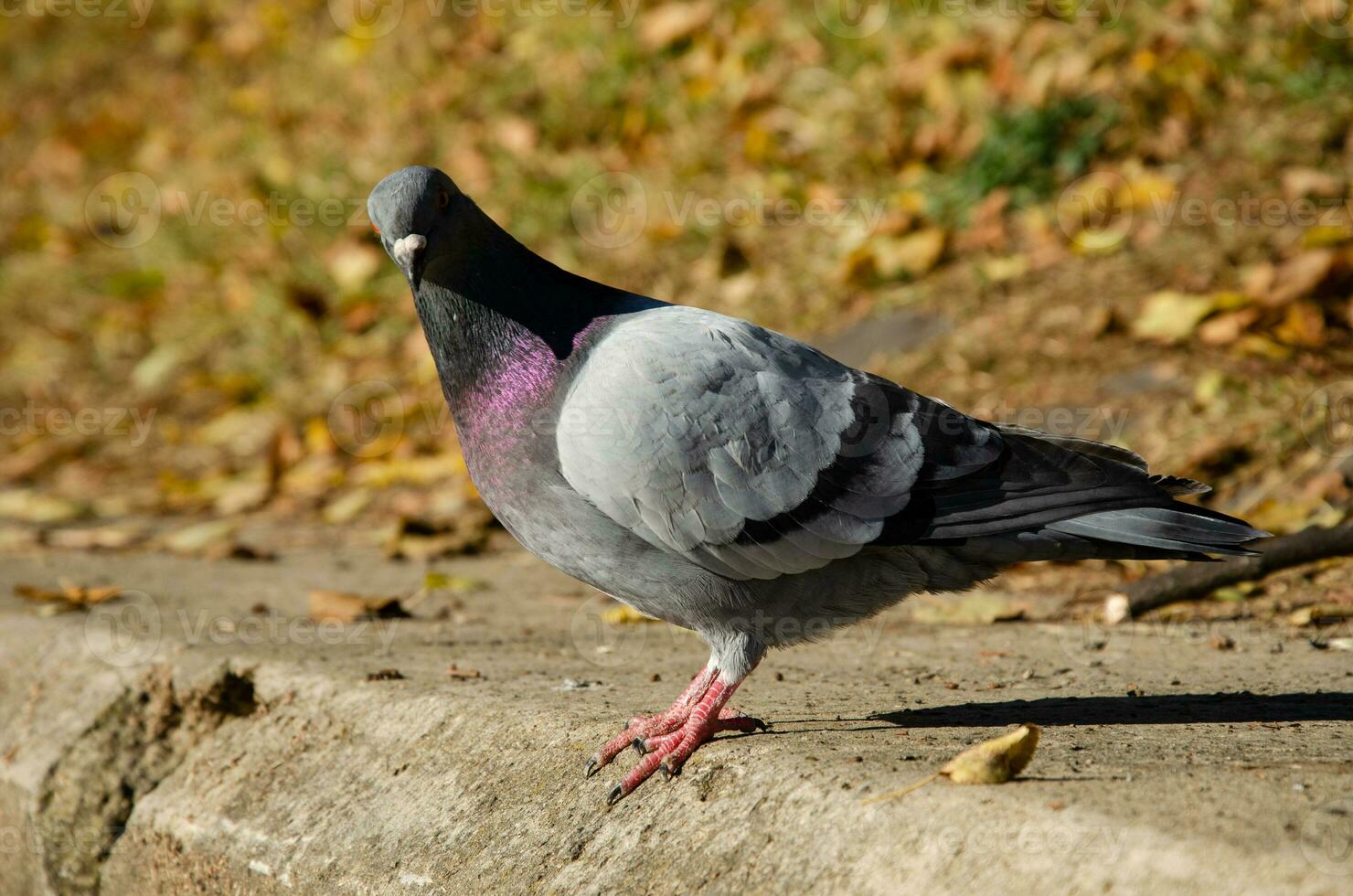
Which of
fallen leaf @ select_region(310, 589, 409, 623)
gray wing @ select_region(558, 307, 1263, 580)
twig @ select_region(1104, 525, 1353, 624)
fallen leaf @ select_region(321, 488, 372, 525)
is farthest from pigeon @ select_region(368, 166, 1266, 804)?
fallen leaf @ select_region(321, 488, 372, 525)

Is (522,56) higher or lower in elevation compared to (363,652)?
higher

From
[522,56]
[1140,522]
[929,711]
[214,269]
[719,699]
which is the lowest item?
[929,711]

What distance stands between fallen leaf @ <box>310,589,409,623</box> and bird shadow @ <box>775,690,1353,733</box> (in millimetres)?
1621

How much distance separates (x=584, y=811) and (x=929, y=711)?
0.75 metres

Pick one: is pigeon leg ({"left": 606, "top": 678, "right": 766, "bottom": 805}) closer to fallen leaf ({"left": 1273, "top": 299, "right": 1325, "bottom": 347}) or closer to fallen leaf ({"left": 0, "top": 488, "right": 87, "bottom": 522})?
fallen leaf ({"left": 1273, "top": 299, "right": 1325, "bottom": 347})

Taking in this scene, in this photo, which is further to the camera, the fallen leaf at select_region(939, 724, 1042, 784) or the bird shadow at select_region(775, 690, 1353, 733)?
the bird shadow at select_region(775, 690, 1353, 733)

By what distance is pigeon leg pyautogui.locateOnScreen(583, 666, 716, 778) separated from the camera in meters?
2.46

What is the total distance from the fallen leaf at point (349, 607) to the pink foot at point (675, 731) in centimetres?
152

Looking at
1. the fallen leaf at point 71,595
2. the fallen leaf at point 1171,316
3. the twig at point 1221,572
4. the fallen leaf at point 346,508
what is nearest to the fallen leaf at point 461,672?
the fallen leaf at point 71,595

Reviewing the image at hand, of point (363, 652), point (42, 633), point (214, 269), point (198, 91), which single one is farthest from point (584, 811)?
point (198, 91)

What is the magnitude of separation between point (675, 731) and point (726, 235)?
4314 millimetres

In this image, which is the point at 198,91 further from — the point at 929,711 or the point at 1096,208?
the point at 929,711

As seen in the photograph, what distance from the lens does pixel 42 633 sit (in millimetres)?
3682

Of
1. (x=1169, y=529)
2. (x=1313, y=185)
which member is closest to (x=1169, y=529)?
(x=1169, y=529)
